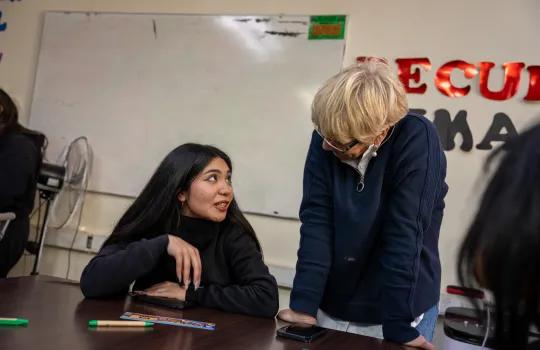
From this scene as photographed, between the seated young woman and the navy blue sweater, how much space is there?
0.20 m

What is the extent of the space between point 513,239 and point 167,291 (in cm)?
114

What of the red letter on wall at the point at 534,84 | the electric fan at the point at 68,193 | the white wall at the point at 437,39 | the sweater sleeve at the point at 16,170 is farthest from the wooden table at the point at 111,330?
the electric fan at the point at 68,193

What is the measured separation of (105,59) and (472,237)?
3395 mm

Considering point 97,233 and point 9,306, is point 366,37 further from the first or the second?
point 9,306

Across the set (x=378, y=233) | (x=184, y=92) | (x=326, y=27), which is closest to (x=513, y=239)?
(x=378, y=233)

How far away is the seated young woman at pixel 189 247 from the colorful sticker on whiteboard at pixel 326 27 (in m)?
1.46

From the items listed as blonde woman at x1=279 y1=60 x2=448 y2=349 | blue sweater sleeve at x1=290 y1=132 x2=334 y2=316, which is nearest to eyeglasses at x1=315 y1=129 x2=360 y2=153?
blonde woman at x1=279 y1=60 x2=448 y2=349

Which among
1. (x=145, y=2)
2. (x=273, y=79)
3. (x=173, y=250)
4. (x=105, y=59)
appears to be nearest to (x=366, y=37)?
(x=273, y=79)

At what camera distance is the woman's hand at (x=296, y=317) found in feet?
4.78

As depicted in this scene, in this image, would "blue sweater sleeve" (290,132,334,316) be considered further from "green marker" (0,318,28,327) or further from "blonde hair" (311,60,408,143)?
"green marker" (0,318,28,327)

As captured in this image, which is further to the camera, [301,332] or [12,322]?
[301,332]

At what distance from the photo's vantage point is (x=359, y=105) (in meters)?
1.34

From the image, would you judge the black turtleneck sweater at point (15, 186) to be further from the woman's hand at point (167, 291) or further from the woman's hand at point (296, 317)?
the woman's hand at point (296, 317)

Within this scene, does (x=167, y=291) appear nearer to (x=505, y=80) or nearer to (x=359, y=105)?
(x=359, y=105)
